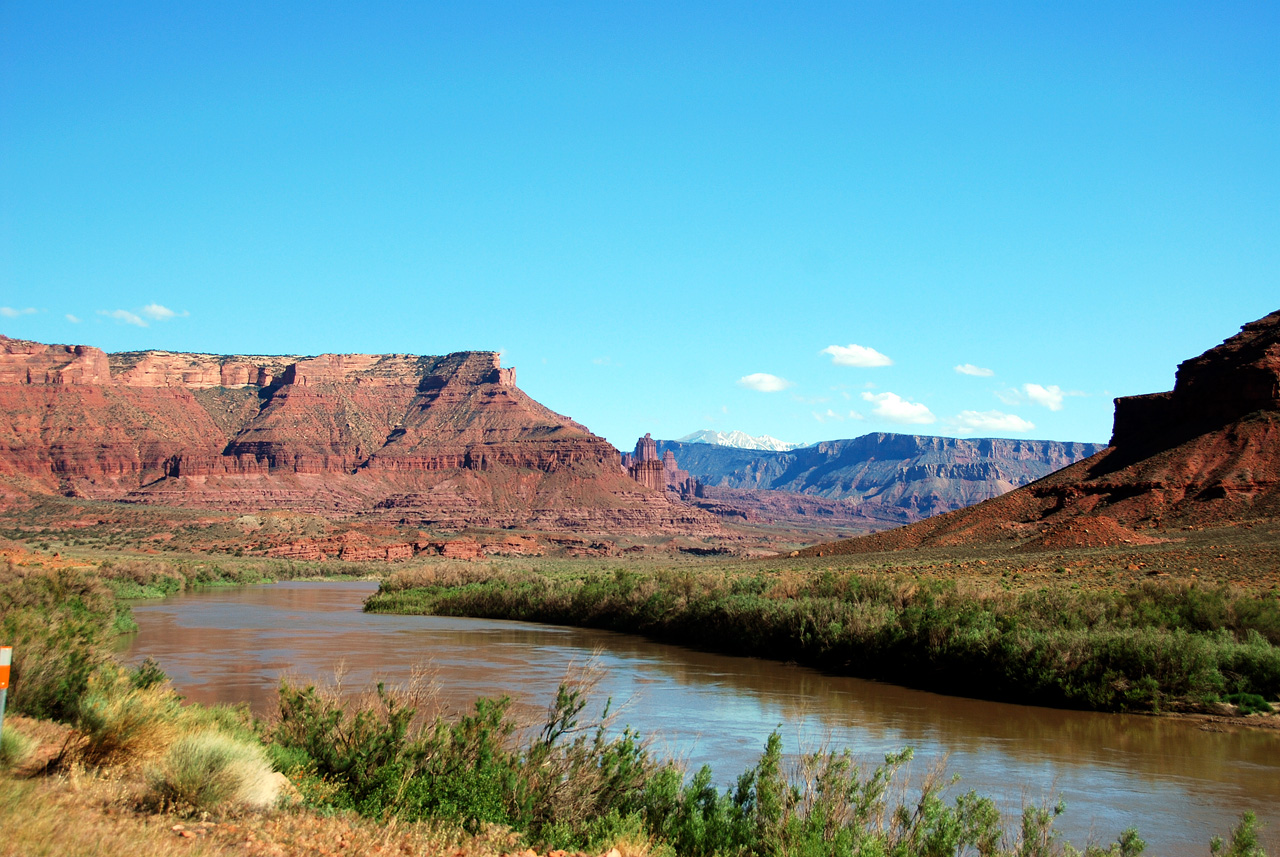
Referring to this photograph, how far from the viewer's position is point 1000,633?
22.9 m

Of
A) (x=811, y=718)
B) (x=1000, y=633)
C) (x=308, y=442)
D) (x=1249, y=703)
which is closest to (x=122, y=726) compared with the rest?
(x=811, y=718)

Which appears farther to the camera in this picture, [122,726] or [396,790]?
[122,726]

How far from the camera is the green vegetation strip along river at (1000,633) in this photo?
789 inches

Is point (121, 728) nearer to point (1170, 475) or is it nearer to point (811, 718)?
point (811, 718)

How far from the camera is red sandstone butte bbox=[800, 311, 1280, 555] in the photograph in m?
47.9

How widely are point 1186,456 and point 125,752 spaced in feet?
185

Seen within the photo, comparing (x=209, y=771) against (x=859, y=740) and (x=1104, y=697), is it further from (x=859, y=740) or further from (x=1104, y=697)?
(x=1104, y=697)

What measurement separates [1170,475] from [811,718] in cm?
4139

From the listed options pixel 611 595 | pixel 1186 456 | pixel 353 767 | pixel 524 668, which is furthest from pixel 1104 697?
pixel 1186 456

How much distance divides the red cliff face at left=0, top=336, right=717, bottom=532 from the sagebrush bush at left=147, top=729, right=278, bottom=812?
378 ft

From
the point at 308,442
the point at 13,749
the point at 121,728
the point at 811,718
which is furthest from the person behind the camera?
the point at 308,442

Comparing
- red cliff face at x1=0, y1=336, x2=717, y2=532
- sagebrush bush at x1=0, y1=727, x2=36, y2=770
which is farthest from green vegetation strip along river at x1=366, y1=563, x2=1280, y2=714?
red cliff face at x1=0, y1=336, x2=717, y2=532

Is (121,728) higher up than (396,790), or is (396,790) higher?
(121,728)

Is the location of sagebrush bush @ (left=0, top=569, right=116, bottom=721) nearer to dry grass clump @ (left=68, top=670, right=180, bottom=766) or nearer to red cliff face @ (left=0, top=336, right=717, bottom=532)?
dry grass clump @ (left=68, top=670, right=180, bottom=766)
